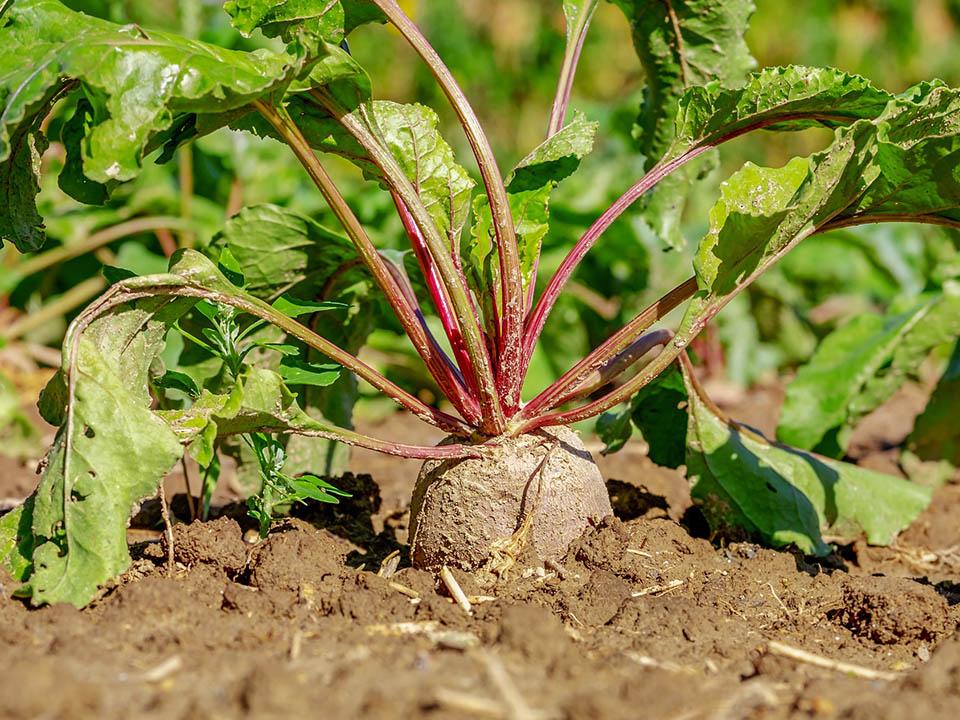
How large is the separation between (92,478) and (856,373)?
244cm

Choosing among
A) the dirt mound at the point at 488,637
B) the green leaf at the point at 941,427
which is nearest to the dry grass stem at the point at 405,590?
the dirt mound at the point at 488,637

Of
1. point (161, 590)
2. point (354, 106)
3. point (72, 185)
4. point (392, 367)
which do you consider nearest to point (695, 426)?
point (354, 106)

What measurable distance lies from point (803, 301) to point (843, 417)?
9.53 ft

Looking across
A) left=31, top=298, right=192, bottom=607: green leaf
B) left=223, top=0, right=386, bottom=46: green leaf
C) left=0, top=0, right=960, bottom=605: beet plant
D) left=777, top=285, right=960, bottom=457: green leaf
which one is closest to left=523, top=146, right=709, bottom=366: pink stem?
left=0, top=0, right=960, bottom=605: beet plant

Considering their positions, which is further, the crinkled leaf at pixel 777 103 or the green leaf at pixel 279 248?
the green leaf at pixel 279 248

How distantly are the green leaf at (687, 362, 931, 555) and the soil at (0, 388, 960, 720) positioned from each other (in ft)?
0.38

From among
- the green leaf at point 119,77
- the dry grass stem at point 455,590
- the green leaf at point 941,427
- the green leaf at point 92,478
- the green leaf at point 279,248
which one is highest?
the green leaf at point 119,77

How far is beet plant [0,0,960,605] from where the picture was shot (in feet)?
6.54

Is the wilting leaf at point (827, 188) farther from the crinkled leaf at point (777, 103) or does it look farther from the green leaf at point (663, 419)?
the green leaf at point (663, 419)

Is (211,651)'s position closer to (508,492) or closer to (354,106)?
(508,492)

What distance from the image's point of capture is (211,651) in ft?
5.90

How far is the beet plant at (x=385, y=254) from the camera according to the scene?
199 cm

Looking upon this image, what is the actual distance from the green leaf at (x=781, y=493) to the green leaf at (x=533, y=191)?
0.66 meters

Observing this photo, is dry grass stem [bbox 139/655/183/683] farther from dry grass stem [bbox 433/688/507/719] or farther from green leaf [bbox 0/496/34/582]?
green leaf [bbox 0/496/34/582]
